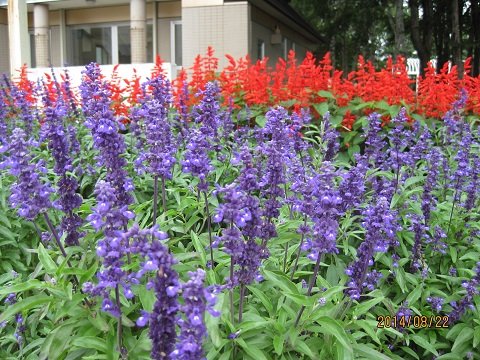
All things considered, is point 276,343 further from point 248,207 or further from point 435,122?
point 435,122

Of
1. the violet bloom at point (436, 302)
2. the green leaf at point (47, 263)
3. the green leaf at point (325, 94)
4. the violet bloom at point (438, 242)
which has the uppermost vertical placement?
the green leaf at point (325, 94)

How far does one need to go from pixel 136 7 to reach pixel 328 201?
54.8 ft

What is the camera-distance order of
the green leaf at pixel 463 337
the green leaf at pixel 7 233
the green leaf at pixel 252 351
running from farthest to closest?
the green leaf at pixel 7 233
the green leaf at pixel 463 337
the green leaf at pixel 252 351

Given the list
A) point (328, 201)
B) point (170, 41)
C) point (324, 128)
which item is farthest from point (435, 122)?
point (170, 41)

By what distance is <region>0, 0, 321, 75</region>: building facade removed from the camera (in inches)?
653

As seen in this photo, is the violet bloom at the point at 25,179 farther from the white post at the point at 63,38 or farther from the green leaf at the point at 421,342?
the white post at the point at 63,38

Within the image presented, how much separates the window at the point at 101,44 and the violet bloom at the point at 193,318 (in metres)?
19.4

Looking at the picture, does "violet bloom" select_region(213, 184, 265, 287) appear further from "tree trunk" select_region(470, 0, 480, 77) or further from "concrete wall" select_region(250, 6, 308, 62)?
"tree trunk" select_region(470, 0, 480, 77)

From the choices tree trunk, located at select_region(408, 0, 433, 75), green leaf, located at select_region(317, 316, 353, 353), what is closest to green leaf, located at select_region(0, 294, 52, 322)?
green leaf, located at select_region(317, 316, 353, 353)

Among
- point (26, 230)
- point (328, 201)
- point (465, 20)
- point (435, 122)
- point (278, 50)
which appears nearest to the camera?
point (328, 201)

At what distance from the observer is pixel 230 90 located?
710 cm

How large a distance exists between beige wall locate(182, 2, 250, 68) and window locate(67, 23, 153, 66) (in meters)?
3.63

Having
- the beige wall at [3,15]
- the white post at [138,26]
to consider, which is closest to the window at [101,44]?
the white post at [138,26]

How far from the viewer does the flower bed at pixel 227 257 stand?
2309 millimetres
